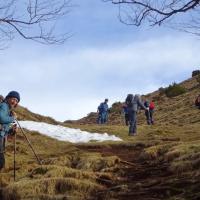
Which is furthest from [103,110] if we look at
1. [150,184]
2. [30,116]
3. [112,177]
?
[150,184]

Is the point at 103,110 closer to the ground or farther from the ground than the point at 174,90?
closer to the ground

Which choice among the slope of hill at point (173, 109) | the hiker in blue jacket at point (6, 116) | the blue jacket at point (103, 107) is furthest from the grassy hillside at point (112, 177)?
the slope of hill at point (173, 109)

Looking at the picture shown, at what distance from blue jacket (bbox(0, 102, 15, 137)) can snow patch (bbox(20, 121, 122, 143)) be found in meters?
11.8

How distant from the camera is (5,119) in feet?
45.5

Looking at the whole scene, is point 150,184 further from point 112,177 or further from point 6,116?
point 6,116

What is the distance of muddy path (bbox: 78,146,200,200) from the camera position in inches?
404

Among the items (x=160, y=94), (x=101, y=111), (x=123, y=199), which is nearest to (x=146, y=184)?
(x=123, y=199)

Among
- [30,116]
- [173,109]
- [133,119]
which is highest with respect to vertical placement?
[173,109]

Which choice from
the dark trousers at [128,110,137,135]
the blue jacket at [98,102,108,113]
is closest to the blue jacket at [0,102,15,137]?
the dark trousers at [128,110,137,135]

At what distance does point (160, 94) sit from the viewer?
235 feet

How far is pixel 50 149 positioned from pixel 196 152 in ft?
32.6

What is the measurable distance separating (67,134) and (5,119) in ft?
47.5

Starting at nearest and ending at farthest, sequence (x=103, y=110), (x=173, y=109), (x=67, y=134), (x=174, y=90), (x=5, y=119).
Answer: (x=5, y=119), (x=67, y=134), (x=103, y=110), (x=173, y=109), (x=174, y=90)

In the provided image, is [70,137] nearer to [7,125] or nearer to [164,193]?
[7,125]
